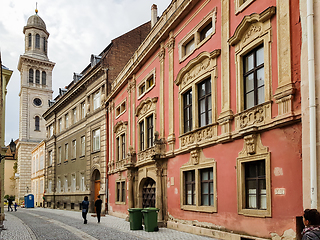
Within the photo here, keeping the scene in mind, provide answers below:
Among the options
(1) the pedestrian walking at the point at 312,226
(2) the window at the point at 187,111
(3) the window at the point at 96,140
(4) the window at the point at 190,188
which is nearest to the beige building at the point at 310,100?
(1) the pedestrian walking at the point at 312,226

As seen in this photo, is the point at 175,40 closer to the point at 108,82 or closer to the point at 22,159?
the point at 108,82

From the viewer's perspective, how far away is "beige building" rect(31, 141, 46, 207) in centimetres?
4853

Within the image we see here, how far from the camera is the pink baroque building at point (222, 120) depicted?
952cm

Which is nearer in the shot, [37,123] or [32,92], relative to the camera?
[37,123]

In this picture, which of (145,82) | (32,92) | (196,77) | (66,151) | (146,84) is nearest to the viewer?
(196,77)

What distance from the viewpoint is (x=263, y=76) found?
424 inches

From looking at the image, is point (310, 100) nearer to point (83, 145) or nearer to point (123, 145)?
point (123, 145)

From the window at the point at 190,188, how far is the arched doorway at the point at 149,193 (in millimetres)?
3961

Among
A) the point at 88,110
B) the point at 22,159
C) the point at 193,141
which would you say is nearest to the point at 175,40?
the point at 193,141

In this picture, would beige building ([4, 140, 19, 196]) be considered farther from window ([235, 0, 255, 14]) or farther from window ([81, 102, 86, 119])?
window ([235, 0, 255, 14])

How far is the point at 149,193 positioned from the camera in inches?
774

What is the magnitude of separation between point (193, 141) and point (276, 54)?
5.63 metres

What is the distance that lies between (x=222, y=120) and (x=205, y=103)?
1.99 meters

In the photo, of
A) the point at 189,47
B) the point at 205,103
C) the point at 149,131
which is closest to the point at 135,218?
the point at 149,131
